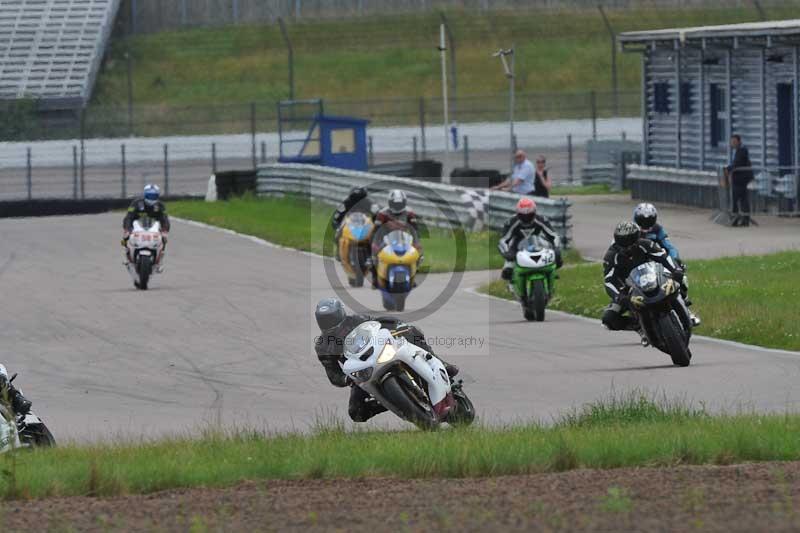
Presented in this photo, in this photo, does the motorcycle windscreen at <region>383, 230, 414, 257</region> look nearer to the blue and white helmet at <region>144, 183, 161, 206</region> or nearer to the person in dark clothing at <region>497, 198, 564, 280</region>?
the person in dark clothing at <region>497, 198, 564, 280</region>

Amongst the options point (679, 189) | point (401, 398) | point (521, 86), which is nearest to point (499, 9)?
point (521, 86)

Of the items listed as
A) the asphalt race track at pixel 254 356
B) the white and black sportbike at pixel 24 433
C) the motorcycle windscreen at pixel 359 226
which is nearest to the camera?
the white and black sportbike at pixel 24 433

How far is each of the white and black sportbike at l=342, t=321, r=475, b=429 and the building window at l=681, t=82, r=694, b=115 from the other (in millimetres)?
26198

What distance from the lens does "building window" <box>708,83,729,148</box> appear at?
35.1m

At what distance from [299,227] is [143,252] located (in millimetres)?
9868

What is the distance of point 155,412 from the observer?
13.7m

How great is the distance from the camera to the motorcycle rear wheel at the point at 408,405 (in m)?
11.0

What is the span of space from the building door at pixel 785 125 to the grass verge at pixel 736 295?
8.89 meters

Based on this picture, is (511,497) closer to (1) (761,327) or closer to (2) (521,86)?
(1) (761,327)

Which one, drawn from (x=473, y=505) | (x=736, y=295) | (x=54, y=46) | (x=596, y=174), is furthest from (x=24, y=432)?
(x=54, y=46)

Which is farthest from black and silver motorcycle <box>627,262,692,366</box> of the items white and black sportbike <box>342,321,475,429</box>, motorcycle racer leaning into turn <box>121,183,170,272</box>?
motorcycle racer leaning into turn <box>121,183,170,272</box>

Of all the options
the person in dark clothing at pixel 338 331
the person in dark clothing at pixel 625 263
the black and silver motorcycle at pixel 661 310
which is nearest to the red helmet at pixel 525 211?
the person in dark clothing at pixel 625 263

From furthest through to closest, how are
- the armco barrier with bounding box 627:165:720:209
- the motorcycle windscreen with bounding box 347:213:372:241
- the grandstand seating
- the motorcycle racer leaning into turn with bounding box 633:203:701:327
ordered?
the grandstand seating
the armco barrier with bounding box 627:165:720:209
the motorcycle windscreen with bounding box 347:213:372:241
the motorcycle racer leaning into turn with bounding box 633:203:701:327

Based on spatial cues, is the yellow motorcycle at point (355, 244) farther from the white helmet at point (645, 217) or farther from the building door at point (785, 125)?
the building door at point (785, 125)
